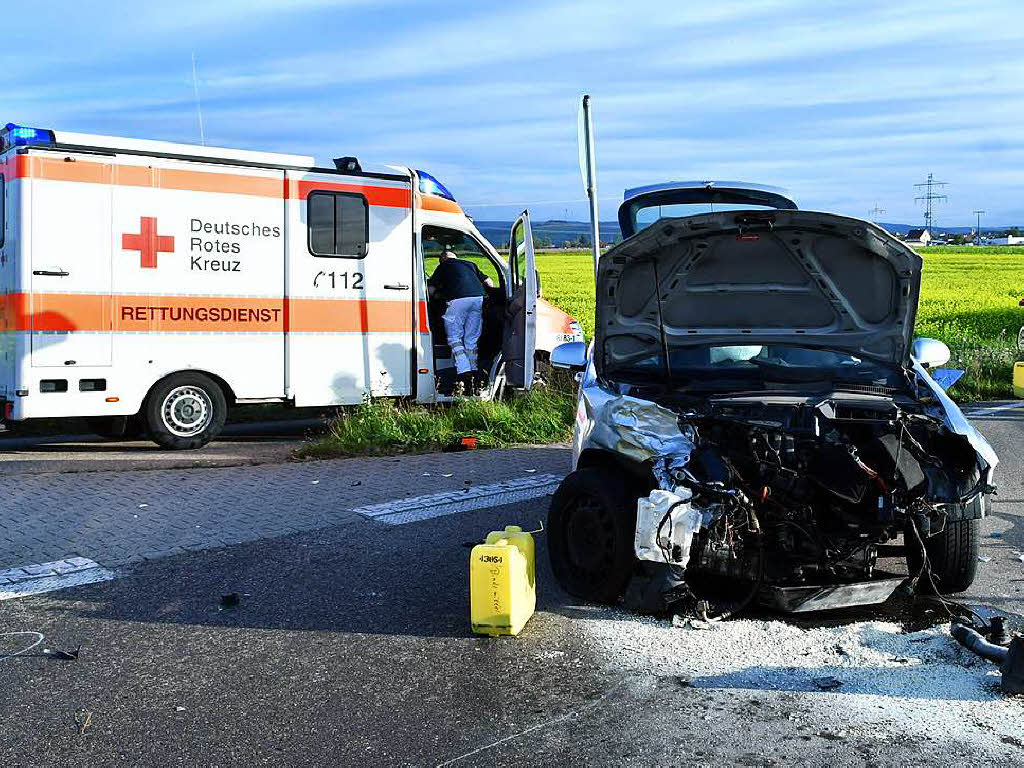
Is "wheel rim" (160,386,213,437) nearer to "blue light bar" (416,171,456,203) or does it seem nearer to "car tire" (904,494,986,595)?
"blue light bar" (416,171,456,203)

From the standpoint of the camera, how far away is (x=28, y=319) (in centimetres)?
1010

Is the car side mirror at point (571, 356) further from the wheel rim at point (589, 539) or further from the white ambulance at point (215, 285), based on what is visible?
the white ambulance at point (215, 285)

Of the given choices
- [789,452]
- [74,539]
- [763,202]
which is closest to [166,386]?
[74,539]

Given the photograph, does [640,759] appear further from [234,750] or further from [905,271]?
[905,271]

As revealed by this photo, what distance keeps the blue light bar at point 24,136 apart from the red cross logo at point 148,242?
3.53 feet

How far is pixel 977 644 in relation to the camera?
15.9ft

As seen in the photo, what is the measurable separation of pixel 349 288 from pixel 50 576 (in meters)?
6.07

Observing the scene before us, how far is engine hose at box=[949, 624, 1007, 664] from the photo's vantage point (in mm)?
4730

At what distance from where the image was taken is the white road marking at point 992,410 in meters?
13.2

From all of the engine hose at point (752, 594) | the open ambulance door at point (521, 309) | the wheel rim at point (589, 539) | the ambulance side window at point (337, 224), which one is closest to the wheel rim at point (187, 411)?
the ambulance side window at point (337, 224)

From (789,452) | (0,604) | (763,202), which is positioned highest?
(763,202)

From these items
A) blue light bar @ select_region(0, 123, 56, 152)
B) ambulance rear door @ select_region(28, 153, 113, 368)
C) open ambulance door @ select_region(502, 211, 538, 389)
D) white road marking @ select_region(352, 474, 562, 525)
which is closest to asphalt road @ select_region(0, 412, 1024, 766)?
white road marking @ select_region(352, 474, 562, 525)

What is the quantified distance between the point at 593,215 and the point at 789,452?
565 centimetres

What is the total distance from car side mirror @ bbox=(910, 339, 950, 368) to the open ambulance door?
480 centimetres
